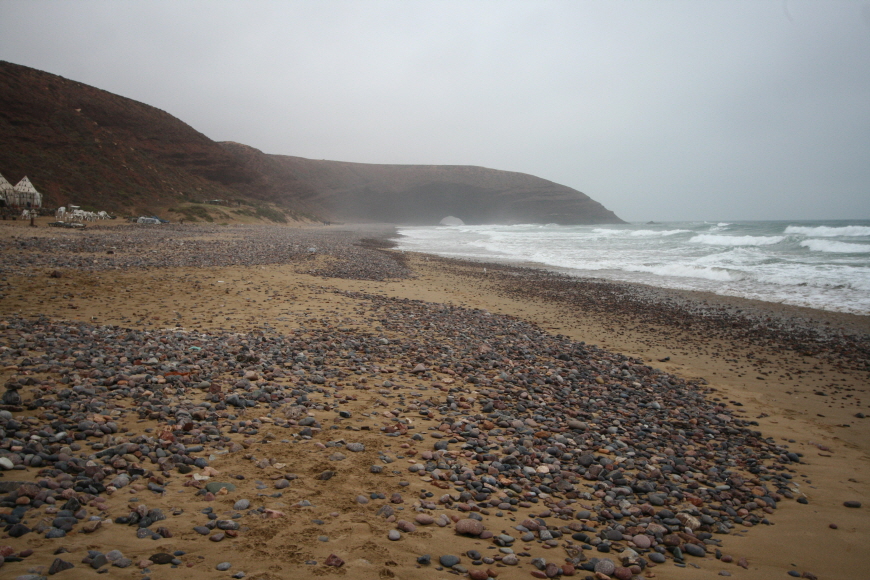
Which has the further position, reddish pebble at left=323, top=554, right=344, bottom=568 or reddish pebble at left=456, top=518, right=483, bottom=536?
reddish pebble at left=456, top=518, right=483, bottom=536

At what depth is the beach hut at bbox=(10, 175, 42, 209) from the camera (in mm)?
25969

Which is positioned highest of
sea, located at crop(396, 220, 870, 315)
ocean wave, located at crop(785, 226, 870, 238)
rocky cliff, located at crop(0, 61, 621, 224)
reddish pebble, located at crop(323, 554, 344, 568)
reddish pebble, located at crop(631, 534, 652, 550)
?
rocky cliff, located at crop(0, 61, 621, 224)

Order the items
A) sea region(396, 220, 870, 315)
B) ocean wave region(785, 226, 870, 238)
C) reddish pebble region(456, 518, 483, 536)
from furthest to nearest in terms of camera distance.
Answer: ocean wave region(785, 226, 870, 238) → sea region(396, 220, 870, 315) → reddish pebble region(456, 518, 483, 536)

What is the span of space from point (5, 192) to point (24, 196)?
1500 millimetres

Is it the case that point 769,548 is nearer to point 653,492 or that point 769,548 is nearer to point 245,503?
point 653,492

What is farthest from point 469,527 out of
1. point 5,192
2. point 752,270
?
point 5,192

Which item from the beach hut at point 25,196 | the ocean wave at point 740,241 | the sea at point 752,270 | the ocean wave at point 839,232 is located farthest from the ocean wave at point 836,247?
the beach hut at point 25,196

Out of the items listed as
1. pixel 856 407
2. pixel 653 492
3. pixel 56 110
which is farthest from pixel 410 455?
pixel 56 110

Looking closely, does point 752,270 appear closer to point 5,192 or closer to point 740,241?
point 740,241

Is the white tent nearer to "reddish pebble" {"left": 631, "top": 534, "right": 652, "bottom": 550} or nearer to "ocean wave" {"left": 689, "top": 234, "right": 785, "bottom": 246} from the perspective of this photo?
"reddish pebble" {"left": 631, "top": 534, "right": 652, "bottom": 550}

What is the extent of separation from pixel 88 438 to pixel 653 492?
441cm

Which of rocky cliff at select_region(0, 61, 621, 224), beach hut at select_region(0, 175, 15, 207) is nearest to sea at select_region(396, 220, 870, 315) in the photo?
beach hut at select_region(0, 175, 15, 207)

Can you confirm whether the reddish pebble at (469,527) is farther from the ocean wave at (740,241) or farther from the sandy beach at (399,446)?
the ocean wave at (740,241)

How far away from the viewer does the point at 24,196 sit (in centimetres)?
2641
